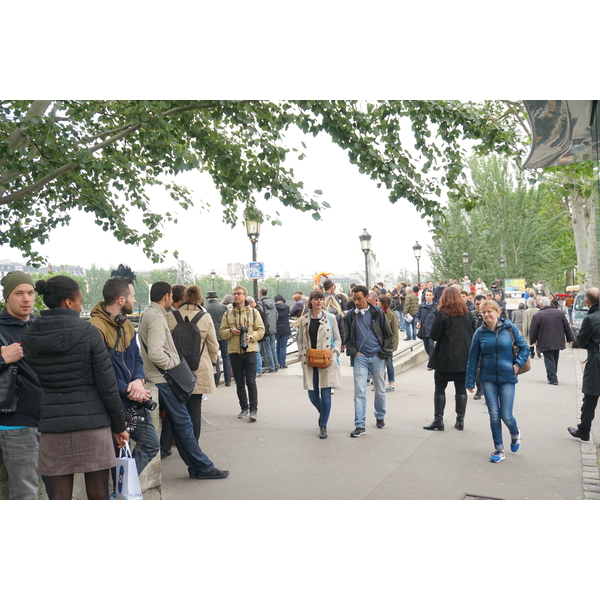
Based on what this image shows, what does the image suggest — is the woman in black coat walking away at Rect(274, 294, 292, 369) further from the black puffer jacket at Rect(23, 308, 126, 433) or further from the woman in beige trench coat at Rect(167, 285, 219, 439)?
the black puffer jacket at Rect(23, 308, 126, 433)

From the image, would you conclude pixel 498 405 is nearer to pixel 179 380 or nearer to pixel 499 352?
pixel 499 352

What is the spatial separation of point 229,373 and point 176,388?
5962 mm

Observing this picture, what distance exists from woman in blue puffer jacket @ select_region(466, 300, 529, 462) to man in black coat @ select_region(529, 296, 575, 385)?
18.4 feet

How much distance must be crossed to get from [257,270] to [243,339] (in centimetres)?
616

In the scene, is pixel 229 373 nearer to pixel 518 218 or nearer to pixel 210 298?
pixel 210 298

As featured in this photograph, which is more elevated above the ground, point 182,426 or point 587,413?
point 182,426

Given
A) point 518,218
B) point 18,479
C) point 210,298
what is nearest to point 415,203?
point 18,479

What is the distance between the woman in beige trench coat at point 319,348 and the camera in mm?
7055

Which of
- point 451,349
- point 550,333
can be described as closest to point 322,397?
point 451,349

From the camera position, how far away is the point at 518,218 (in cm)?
1614

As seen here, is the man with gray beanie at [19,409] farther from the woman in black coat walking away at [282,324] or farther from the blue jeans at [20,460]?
the woman in black coat walking away at [282,324]

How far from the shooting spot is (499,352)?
6.20m

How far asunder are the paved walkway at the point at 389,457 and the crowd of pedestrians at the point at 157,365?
29 centimetres

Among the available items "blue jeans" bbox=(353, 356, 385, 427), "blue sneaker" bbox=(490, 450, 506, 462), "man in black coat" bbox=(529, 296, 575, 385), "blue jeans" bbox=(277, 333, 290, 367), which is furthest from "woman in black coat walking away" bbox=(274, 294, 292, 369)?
"blue sneaker" bbox=(490, 450, 506, 462)
